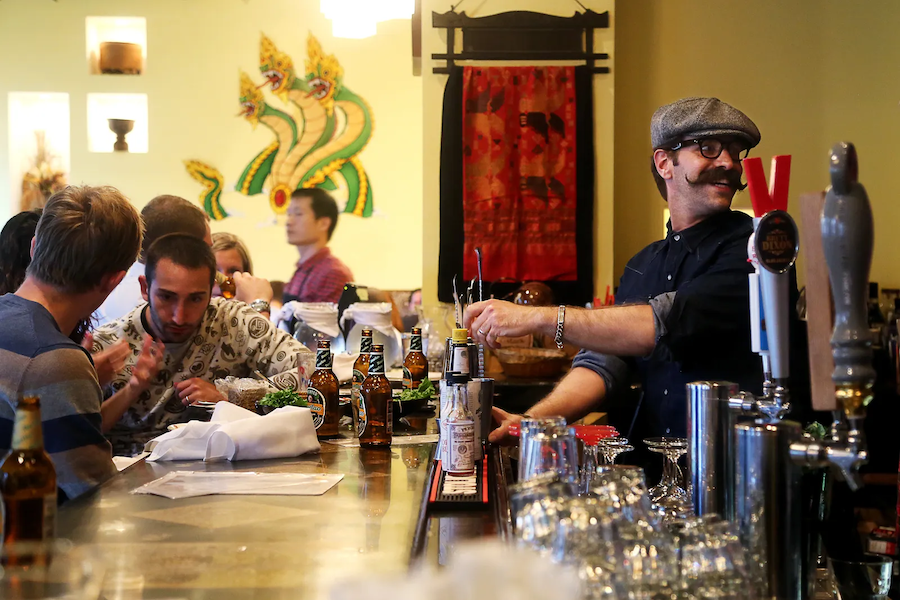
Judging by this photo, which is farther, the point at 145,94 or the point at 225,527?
the point at 145,94

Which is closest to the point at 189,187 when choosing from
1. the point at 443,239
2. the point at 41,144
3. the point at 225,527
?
the point at 41,144

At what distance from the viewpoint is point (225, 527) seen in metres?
1.34

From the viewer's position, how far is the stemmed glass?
135 centimetres

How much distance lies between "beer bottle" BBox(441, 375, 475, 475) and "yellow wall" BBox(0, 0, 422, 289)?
435 cm

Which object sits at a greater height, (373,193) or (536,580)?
(373,193)

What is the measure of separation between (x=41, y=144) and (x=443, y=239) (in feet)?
10.4

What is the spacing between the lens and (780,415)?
1077mm

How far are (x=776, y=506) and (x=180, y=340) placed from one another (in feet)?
7.93

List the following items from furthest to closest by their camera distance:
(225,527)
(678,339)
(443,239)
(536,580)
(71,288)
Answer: (443,239) → (678,339) → (71,288) → (225,527) → (536,580)

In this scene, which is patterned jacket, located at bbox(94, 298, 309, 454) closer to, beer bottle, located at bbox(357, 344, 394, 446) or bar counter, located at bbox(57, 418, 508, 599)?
beer bottle, located at bbox(357, 344, 394, 446)

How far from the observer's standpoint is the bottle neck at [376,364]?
6.68 feet

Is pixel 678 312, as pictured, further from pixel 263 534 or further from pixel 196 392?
pixel 196 392

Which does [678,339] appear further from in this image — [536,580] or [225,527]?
[536,580]

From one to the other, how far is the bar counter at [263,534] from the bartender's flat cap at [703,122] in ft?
3.70
